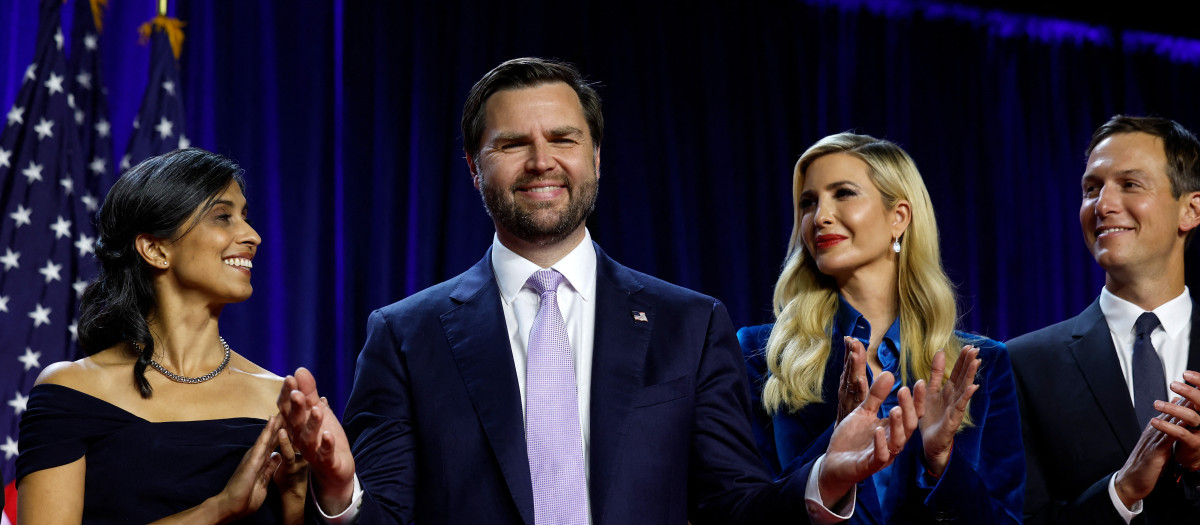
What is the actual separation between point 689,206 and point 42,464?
3664mm

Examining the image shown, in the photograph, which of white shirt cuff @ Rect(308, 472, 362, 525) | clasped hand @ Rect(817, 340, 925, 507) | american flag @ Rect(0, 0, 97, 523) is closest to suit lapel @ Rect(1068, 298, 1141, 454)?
clasped hand @ Rect(817, 340, 925, 507)

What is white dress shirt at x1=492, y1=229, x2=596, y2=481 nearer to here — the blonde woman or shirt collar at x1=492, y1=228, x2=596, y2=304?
shirt collar at x1=492, y1=228, x2=596, y2=304

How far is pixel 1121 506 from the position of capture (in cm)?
259

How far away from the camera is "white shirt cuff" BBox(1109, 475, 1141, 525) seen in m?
2.58

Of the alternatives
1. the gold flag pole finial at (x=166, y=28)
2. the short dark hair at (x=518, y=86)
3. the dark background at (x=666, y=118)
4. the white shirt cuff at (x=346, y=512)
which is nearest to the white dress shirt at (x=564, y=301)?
the short dark hair at (x=518, y=86)

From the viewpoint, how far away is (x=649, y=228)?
541 cm

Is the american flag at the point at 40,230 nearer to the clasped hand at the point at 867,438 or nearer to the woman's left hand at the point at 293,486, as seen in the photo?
the woman's left hand at the point at 293,486

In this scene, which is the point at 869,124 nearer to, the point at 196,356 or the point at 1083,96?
the point at 1083,96

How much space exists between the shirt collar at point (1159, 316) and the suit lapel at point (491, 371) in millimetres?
1816

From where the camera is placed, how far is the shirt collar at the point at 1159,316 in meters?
3.01

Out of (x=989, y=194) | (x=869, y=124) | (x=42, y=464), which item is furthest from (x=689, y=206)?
(x=42, y=464)

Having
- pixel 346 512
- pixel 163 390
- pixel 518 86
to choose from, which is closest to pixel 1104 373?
pixel 518 86

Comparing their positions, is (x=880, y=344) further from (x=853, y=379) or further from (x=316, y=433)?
(x=316, y=433)

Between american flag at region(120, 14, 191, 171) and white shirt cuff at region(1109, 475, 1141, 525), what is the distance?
137 inches
